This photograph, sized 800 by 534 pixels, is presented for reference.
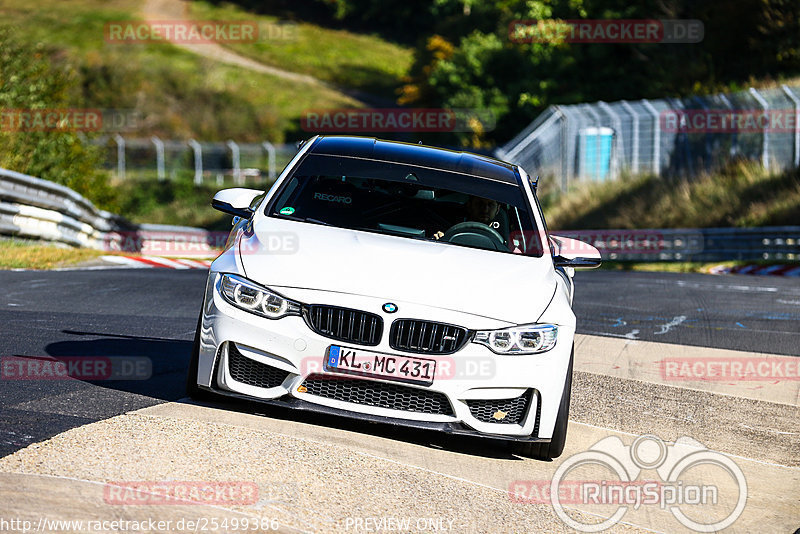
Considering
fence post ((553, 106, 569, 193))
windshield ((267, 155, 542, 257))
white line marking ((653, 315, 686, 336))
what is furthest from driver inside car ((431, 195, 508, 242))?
fence post ((553, 106, 569, 193))

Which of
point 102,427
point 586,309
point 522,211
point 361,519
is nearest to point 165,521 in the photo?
point 361,519

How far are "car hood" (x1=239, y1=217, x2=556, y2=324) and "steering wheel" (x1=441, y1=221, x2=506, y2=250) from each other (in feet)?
0.66

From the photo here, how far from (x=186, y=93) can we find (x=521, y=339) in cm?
6369

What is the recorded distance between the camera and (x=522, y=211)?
749cm

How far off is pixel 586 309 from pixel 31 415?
8.22 m

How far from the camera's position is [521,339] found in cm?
611

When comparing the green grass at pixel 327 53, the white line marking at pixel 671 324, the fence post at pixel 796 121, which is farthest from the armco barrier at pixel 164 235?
the green grass at pixel 327 53

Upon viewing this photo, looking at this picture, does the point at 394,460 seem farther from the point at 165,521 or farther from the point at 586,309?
the point at 586,309

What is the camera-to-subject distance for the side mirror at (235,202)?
7000 millimetres

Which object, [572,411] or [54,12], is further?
[54,12]

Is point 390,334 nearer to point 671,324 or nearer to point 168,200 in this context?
point 671,324

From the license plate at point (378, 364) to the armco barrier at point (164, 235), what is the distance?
11.2m

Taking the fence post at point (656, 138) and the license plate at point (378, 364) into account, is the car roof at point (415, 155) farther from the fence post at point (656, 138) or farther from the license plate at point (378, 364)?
the fence post at point (656, 138)

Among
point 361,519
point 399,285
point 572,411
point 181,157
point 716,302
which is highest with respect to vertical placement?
point 399,285
